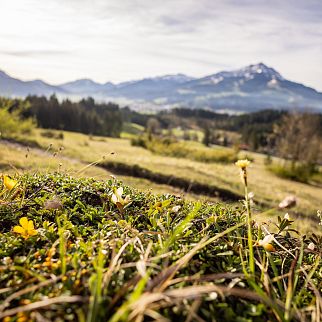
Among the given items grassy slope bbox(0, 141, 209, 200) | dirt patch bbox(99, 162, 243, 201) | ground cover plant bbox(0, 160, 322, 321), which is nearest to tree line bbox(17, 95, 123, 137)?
dirt patch bbox(99, 162, 243, 201)

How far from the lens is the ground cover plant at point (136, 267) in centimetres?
116

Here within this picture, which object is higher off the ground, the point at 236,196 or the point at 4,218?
the point at 4,218

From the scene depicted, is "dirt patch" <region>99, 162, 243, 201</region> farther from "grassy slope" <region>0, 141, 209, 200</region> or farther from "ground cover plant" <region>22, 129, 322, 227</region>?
"grassy slope" <region>0, 141, 209, 200</region>

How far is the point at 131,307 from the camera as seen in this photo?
3.53 ft

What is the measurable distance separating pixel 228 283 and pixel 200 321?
37 centimetres

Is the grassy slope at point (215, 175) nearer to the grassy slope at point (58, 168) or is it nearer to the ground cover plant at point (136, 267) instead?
the grassy slope at point (58, 168)

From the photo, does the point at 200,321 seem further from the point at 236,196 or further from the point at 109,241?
the point at 236,196

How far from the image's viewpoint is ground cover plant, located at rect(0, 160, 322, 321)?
1.16 m

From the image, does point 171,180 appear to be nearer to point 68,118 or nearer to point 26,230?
point 26,230

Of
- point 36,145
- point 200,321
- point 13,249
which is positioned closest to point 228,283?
point 200,321

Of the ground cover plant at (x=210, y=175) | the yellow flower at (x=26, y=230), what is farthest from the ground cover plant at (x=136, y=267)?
the ground cover plant at (x=210, y=175)

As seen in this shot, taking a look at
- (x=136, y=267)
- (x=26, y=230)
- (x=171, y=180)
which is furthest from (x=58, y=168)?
(x=171, y=180)

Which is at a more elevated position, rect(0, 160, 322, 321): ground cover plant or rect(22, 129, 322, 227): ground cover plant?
rect(0, 160, 322, 321): ground cover plant

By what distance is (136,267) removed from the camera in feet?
4.57
